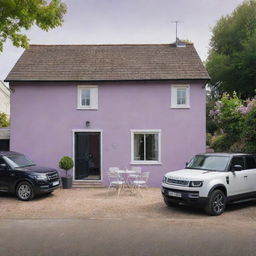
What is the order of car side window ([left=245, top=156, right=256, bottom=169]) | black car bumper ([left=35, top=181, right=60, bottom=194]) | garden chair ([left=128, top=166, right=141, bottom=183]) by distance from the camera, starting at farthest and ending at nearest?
garden chair ([left=128, top=166, right=141, bottom=183]) → black car bumper ([left=35, top=181, right=60, bottom=194]) → car side window ([left=245, top=156, right=256, bottom=169])

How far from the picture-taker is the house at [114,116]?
1493cm

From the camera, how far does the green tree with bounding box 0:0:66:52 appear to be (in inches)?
350

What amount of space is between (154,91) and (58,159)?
586 centimetres

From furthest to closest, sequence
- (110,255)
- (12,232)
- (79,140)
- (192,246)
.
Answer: (79,140) < (12,232) < (192,246) < (110,255)

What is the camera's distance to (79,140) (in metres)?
15.5

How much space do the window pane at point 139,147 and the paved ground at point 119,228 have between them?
3715 mm

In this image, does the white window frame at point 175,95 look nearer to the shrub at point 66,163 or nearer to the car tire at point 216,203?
the shrub at point 66,163

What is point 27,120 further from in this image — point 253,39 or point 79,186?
point 253,39

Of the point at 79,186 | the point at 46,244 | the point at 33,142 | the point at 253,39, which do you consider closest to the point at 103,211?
the point at 46,244

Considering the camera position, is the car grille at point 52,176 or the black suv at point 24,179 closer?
the black suv at point 24,179

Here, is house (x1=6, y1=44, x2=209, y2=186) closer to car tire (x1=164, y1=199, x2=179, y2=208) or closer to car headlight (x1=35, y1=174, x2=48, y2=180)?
car headlight (x1=35, y1=174, x2=48, y2=180)

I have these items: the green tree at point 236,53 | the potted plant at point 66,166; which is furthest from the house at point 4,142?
the green tree at point 236,53

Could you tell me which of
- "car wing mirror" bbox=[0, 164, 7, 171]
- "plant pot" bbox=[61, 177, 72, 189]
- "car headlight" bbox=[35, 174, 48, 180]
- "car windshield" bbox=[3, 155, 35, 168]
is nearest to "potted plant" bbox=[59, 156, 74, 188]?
"plant pot" bbox=[61, 177, 72, 189]

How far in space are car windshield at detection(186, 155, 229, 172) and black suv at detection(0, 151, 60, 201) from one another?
5.47 meters
